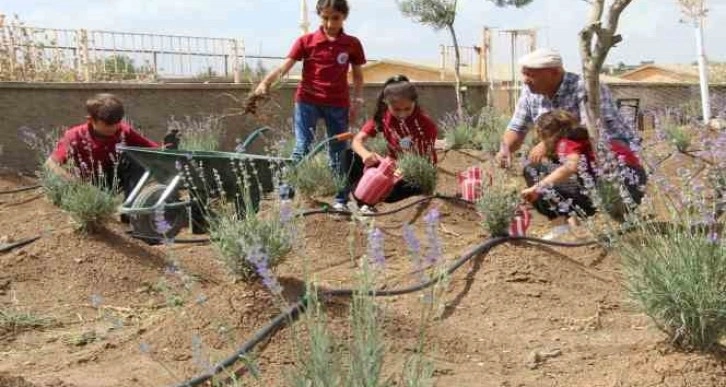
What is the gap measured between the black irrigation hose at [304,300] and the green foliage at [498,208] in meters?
0.08

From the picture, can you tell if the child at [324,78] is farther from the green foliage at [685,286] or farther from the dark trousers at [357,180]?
the green foliage at [685,286]

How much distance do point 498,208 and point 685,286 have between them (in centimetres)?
153

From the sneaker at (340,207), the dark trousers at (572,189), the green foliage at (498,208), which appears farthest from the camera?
the sneaker at (340,207)

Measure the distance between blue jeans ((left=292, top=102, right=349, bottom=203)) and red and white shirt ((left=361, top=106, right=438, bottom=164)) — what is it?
0.19 metres

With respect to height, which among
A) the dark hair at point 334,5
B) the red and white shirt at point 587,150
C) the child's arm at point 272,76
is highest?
the dark hair at point 334,5

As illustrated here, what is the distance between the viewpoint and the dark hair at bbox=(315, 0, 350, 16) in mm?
5391

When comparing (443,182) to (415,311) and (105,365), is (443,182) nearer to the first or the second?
(415,311)

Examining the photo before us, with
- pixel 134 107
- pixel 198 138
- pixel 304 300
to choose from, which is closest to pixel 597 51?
pixel 304 300

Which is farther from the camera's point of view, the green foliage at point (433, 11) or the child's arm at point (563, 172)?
the green foliage at point (433, 11)

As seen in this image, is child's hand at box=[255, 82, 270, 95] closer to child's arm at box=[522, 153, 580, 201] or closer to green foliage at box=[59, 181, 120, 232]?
green foliage at box=[59, 181, 120, 232]

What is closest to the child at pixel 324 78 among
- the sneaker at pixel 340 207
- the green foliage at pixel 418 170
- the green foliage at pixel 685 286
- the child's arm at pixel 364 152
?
the sneaker at pixel 340 207

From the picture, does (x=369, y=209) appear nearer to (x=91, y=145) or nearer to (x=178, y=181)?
(x=178, y=181)

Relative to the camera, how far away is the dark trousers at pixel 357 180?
583cm

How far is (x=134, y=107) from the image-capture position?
9.27 metres
